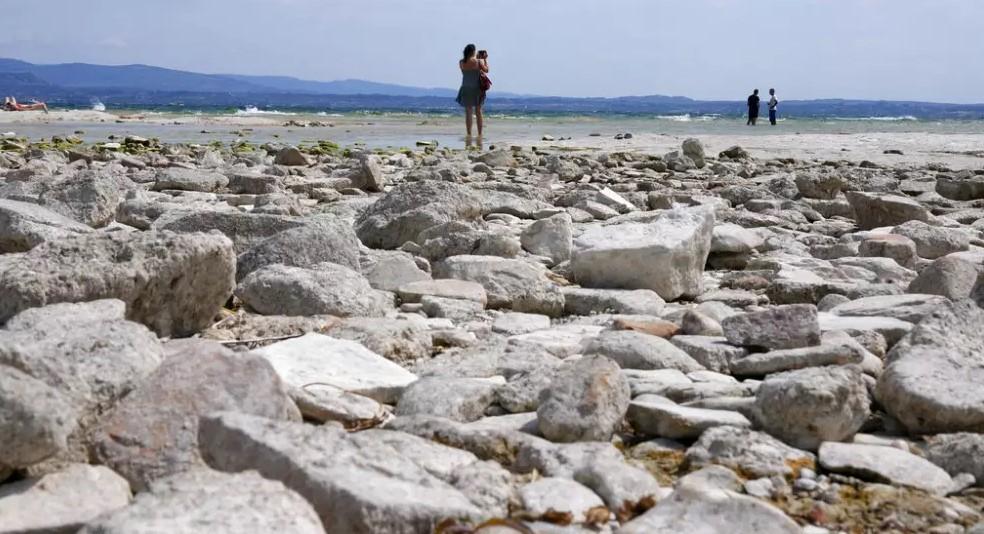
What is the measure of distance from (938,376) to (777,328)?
0.53 m

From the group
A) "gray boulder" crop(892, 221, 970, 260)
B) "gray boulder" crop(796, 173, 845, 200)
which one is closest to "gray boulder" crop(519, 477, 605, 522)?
"gray boulder" crop(892, 221, 970, 260)

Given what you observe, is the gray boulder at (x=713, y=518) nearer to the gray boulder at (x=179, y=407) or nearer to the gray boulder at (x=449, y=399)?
the gray boulder at (x=449, y=399)

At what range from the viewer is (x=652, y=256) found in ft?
14.1

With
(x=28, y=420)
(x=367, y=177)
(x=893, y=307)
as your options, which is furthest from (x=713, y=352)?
(x=367, y=177)

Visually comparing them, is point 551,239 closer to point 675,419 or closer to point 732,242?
point 732,242

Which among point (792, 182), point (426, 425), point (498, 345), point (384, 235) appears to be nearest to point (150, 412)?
point (426, 425)

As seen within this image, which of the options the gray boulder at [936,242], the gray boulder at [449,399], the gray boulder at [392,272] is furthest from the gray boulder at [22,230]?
the gray boulder at [936,242]

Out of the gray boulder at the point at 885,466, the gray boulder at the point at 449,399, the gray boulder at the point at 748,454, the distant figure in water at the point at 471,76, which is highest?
the distant figure in water at the point at 471,76

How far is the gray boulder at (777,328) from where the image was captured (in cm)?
306

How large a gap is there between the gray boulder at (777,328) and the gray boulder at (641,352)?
0.61ft

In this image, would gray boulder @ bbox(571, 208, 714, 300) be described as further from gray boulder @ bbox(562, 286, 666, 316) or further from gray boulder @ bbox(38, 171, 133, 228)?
gray boulder @ bbox(38, 171, 133, 228)

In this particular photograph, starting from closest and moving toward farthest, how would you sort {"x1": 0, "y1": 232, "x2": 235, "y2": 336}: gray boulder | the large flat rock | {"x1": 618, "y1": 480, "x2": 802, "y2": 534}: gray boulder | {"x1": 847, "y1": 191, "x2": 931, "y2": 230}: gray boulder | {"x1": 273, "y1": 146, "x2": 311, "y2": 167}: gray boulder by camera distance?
{"x1": 618, "y1": 480, "x2": 802, "y2": 534}: gray boulder → the large flat rock → {"x1": 0, "y1": 232, "x2": 235, "y2": 336}: gray boulder → {"x1": 847, "y1": 191, "x2": 931, "y2": 230}: gray boulder → {"x1": 273, "y1": 146, "x2": 311, "y2": 167}: gray boulder

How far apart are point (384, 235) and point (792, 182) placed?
5445 mm

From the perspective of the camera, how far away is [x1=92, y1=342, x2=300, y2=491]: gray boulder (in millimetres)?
2018
